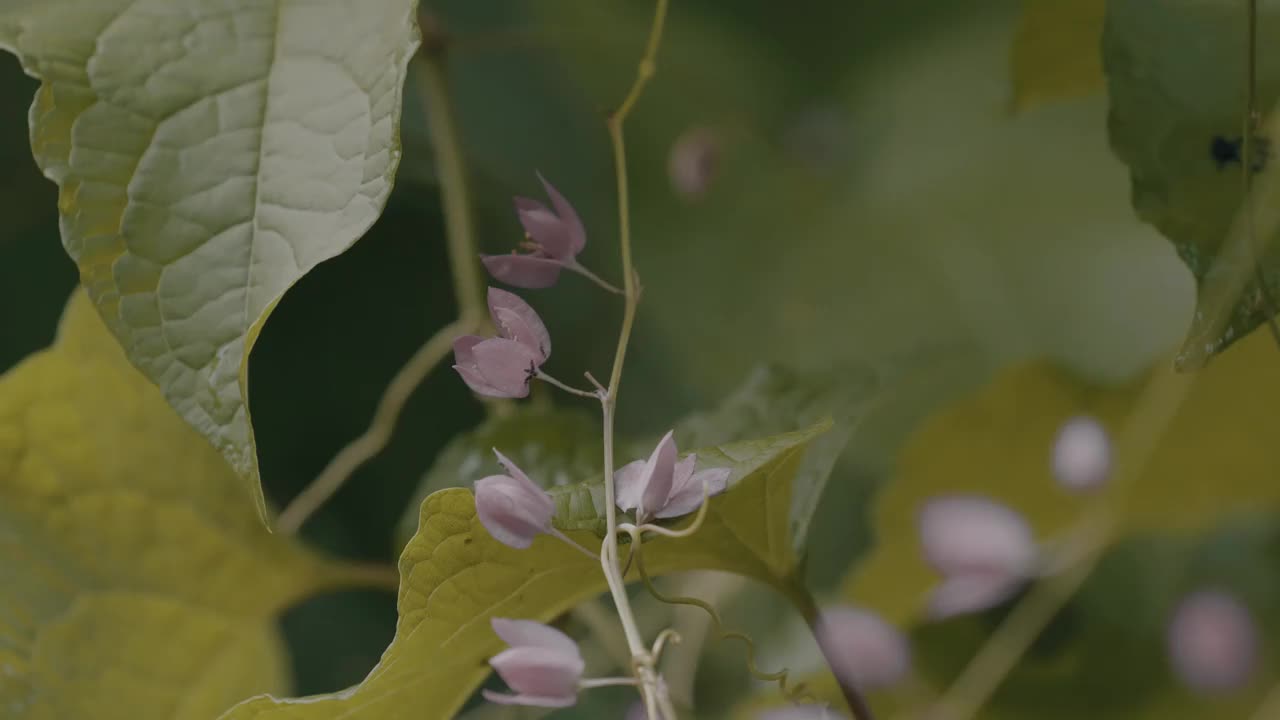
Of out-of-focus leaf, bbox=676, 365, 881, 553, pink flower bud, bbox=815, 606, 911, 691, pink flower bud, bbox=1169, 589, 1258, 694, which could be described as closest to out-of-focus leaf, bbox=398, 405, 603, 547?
out-of-focus leaf, bbox=676, 365, 881, 553

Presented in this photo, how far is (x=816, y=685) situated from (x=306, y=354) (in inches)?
14.4

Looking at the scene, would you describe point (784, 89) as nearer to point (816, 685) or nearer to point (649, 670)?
point (816, 685)

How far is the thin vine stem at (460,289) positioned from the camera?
1.33ft

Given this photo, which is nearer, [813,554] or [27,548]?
[27,548]

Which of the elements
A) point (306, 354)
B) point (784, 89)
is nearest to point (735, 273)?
point (784, 89)

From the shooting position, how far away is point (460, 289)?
0.43m

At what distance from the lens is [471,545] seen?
0.25 meters

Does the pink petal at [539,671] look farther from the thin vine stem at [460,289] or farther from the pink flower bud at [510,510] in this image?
the thin vine stem at [460,289]

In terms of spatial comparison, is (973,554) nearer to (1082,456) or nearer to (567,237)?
(1082,456)

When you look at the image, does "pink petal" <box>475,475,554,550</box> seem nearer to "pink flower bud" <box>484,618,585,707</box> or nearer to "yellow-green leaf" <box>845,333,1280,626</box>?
"pink flower bud" <box>484,618,585,707</box>

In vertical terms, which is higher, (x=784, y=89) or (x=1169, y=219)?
(x=1169, y=219)

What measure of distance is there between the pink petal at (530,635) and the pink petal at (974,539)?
25 cm

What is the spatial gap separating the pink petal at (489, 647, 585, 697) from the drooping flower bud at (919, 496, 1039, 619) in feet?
0.84

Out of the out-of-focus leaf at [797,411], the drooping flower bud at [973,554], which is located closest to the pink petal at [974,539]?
the drooping flower bud at [973,554]
